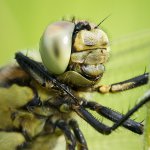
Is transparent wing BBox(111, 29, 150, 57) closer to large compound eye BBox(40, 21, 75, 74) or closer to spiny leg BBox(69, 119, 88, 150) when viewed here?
spiny leg BBox(69, 119, 88, 150)

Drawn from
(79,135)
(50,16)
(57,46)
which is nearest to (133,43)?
(79,135)

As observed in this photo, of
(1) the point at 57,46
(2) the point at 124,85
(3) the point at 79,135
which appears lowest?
(3) the point at 79,135

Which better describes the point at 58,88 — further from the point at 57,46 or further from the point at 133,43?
the point at 133,43

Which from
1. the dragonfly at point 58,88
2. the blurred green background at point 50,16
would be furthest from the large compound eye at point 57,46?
the blurred green background at point 50,16

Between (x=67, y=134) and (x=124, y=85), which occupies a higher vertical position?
(x=124, y=85)

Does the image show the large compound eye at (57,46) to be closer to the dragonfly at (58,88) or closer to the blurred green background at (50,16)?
the dragonfly at (58,88)

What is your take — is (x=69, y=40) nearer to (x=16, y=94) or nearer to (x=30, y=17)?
(x=16, y=94)

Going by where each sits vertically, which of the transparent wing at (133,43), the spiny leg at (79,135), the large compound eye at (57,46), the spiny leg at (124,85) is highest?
the large compound eye at (57,46)

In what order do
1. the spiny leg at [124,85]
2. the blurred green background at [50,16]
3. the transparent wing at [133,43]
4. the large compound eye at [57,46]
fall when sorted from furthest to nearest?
the blurred green background at [50,16]
the transparent wing at [133,43]
the spiny leg at [124,85]
the large compound eye at [57,46]
